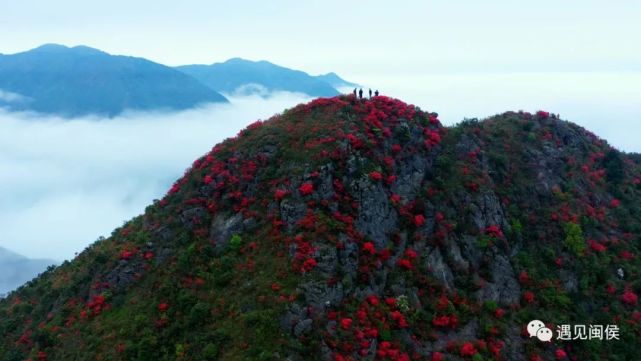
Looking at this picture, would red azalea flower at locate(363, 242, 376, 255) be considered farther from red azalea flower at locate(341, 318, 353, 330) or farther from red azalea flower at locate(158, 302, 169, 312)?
red azalea flower at locate(158, 302, 169, 312)

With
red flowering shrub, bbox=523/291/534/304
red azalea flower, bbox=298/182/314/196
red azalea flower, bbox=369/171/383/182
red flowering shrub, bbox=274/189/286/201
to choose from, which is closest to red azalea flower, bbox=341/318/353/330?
red azalea flower, bbox=298/182/314/196

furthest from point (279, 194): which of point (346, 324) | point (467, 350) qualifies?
point (467, 350)

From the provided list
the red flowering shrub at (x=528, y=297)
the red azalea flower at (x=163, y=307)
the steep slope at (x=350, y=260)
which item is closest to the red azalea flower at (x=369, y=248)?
the steep slope at (x=350, y=260)

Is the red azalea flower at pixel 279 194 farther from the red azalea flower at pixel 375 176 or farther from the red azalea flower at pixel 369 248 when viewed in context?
the red azalea flower at pixel 369 248

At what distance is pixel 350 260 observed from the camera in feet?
107

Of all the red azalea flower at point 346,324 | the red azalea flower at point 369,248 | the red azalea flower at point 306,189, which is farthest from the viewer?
the red azalea flower at point 306,189

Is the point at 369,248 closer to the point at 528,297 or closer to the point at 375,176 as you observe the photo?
the point at 375,176

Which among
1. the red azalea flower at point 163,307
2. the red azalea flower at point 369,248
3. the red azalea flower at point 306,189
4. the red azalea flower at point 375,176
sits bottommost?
the red azalea flower at point 163,307

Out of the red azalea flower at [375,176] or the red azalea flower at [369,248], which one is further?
the red azalea flower at [375,176]

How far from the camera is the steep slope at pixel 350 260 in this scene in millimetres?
29984

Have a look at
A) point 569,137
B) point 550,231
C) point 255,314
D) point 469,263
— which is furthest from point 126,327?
point 569,137

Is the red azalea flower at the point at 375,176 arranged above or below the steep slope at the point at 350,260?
above

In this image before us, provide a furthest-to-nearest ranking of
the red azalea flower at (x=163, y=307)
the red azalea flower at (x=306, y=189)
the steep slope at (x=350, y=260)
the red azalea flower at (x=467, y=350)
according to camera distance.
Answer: the red azalea flower at (x=306, y=189) → the red azalea flower at (x=163, y=307) → the red azalea flower at (x=467, y=350) → the steep slope at (x=350, y=260)

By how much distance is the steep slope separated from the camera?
98.4 ft
